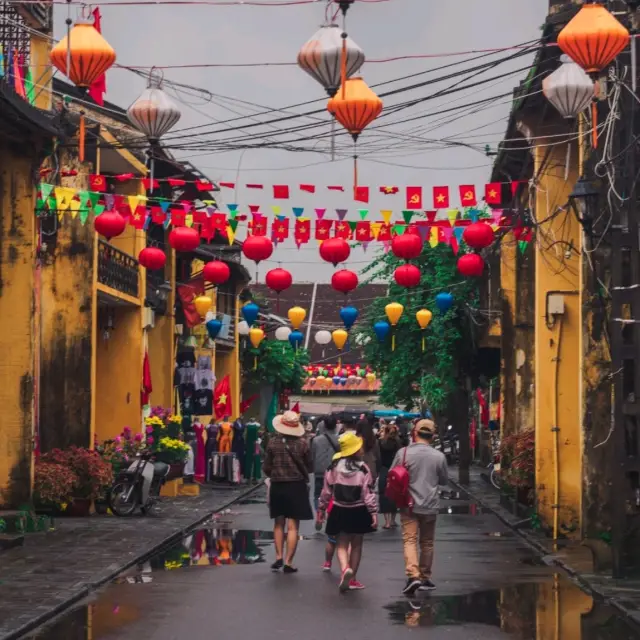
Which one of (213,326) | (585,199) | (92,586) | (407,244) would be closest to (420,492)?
(92,586)

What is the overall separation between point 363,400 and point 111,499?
45.4 metres

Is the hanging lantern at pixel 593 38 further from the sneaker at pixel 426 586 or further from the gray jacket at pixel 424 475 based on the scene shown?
the sneaker at pixel 426 586

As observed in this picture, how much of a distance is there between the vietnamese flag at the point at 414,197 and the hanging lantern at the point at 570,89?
525 cm

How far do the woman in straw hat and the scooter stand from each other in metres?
8.89

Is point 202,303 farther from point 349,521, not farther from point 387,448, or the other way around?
point 349,521

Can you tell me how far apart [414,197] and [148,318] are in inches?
457

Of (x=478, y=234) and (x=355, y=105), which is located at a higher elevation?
(x=355, y=105)

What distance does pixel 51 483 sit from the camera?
898 inches

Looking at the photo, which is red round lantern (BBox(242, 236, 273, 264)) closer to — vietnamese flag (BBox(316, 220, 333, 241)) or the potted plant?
vietnamese flag (BBox(316, 220, 333, 241))

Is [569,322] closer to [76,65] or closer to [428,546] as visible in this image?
[428,546]

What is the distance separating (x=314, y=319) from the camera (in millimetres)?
74938

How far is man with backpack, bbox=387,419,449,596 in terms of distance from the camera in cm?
1477

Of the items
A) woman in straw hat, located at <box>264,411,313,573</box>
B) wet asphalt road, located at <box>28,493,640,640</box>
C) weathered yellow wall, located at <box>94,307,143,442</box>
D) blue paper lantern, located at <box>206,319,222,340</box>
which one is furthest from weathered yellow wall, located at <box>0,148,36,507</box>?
blue paper lantern, located at <box>206,319,222,340</box>

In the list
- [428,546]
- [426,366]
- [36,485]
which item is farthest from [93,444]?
[426,366]
